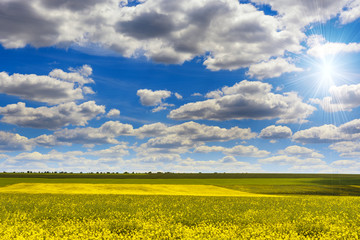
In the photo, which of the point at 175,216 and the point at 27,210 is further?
the point at 27,210

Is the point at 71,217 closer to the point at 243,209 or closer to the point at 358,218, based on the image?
the point at 243,209

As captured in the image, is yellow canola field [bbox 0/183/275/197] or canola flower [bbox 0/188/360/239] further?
yellow canola field [bbox 0/183/275/197]

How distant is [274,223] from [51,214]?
14.9 meters

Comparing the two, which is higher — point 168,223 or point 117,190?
point 168,223

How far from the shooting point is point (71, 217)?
19656 millimetres

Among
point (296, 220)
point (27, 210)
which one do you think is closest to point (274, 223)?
→ point (296, 220)

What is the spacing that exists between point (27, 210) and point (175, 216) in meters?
11.3

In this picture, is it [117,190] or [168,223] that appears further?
[117,190]

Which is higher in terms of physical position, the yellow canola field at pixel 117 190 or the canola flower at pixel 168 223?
the canola flower at pixel 168 223

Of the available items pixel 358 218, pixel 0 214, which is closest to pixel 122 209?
pixel 0 214

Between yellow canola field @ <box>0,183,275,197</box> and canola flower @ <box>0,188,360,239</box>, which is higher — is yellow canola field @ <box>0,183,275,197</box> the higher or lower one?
the lower one

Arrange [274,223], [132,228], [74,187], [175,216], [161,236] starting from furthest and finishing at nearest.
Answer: [74,187]
[175,216]
[274,223]
[132,228]
[161,236]

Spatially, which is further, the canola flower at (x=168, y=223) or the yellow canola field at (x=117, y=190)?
the yellow canola field at (x=117, y=190)

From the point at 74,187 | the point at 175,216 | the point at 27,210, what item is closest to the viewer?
the point at 175,216
